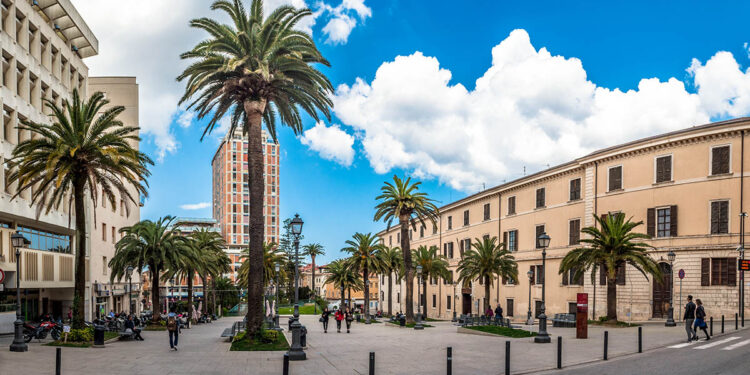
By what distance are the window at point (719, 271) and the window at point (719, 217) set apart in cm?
182

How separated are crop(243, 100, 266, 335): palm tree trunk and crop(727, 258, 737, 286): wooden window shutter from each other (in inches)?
1115

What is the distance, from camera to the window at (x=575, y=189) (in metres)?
47.9

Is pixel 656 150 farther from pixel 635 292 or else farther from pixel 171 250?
pixel 171 250

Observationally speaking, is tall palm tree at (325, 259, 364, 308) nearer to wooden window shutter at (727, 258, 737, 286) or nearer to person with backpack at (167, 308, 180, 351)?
wooden window shutter at (727, 258, 737, 286)

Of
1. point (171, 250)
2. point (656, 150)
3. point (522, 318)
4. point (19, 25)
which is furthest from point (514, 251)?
point (19, 25)

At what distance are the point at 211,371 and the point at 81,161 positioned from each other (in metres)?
14.1

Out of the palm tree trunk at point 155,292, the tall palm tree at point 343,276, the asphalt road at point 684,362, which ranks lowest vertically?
the tall palm tree at point 343,276

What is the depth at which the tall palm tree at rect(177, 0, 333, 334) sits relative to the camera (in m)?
25.7

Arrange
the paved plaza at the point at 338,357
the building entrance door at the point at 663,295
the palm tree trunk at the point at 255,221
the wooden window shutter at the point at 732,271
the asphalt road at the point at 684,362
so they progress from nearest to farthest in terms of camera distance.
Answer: the asphalt road at the point at 684,362, the paved plaza at the point at 338,357, the palm tree trunk at the point at 255,221, the wooden window shutter at the point at 732,271, the building entrance door at the point at 663,295

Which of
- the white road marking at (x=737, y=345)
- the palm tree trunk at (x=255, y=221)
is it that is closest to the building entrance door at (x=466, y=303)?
the palm tree trunk at (x=255, y=221)

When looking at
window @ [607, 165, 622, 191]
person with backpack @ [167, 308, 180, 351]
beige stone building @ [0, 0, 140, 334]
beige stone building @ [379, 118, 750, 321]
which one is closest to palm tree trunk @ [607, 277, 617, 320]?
beige stone building @ [379, 118, 750, 321]

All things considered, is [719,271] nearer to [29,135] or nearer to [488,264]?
[488,264]

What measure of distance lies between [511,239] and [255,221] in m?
37.5

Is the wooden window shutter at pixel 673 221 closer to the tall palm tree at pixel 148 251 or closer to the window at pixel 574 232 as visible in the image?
the window at pixel 574 232
